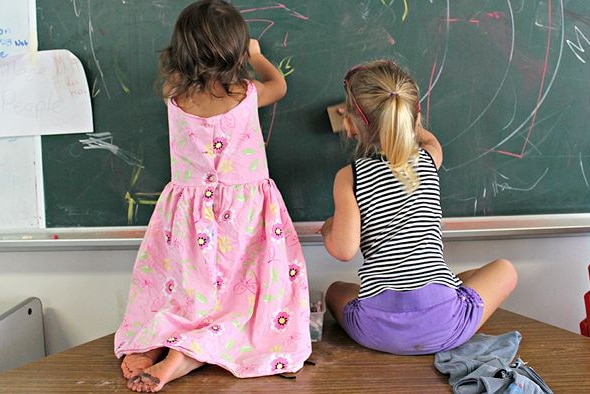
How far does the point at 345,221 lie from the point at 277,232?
0.63ft

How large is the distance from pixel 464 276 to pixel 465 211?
21cm

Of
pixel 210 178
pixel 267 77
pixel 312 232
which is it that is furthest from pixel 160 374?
pixel 267 77

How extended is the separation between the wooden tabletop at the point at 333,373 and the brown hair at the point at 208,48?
757 millimetres

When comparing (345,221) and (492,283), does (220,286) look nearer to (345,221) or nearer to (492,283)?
(345,221)

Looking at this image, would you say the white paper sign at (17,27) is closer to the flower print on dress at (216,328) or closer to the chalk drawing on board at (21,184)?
the chalk drawing on board at (21,184)

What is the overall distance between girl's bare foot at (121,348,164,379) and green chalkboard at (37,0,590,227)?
1.58 feet

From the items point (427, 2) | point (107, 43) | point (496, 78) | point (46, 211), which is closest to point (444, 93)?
point (496, 78)

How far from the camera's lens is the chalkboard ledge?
186 centimetres

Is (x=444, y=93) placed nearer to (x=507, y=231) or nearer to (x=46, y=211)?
(x=507, y=231)

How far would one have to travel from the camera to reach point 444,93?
183 centimetres

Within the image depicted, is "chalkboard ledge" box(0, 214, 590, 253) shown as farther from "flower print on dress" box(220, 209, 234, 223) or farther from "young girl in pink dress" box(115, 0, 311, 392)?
"flower print on dress" box(220, 209, 234, 223)

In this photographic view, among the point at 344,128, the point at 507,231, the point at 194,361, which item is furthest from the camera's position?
the point at 507,231

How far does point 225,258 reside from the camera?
1.63 m

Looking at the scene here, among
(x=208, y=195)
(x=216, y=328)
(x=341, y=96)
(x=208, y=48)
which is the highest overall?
(x=208, y=48)
